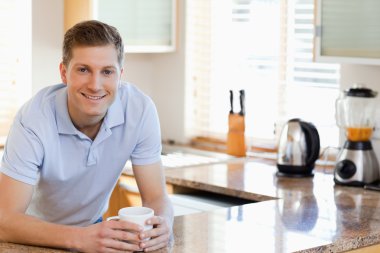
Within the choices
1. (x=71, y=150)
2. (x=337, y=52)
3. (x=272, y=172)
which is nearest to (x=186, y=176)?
(x=272, y=172)

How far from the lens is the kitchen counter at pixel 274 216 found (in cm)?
240

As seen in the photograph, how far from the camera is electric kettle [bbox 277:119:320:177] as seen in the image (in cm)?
369

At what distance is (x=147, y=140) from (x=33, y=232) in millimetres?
556

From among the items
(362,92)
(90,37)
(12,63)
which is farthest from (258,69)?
(90,37)

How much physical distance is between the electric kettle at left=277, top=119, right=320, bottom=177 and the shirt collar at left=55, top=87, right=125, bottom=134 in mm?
1336

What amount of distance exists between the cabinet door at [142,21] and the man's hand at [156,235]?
2.01 metres

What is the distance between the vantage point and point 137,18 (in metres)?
4.33

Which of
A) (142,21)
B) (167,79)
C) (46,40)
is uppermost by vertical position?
(142,21)

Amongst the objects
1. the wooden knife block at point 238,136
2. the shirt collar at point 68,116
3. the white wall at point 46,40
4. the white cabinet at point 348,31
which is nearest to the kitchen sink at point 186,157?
the wooden knife block at point 238,136

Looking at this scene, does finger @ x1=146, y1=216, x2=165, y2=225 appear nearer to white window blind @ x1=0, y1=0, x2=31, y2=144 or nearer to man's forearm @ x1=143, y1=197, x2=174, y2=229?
man's forearm @ x1=143, y1=197, x2=174, y2=229

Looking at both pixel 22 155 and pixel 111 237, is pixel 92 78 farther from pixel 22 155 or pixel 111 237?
pixel 111 237

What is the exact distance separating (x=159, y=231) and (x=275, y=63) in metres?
2.23

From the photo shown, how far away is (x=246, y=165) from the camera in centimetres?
402

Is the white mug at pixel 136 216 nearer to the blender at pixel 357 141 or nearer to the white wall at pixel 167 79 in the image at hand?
the blender at pixel 357 141
